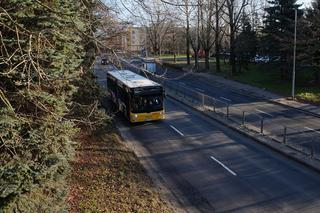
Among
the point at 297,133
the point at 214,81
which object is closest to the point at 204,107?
the point at 297,133

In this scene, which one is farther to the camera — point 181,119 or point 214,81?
point 214,81

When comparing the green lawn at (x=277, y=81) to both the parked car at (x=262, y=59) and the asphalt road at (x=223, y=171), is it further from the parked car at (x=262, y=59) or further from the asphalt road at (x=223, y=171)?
the asphalt road at (x=223, y=171)

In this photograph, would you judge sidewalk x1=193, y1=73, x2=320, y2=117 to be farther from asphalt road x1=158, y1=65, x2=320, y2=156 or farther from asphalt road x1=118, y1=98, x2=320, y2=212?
asphalt road x1=118, y1=98, x2=320, y2=212

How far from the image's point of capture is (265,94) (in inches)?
1396

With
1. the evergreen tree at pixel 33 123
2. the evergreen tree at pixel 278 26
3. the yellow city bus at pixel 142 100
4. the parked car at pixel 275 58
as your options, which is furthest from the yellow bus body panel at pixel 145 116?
the parked car at pixel 275 58

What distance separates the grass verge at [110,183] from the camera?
12.5 metres

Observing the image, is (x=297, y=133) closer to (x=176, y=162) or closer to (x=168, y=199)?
(x=176, y=162)

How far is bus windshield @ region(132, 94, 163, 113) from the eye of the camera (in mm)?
23688

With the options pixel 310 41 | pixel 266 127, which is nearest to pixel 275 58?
pixel 310 41

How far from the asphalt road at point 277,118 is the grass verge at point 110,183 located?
412 centimetres

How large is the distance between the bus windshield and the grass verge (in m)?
4.51

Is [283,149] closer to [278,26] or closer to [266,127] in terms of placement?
[266,127]

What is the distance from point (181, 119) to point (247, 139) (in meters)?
5.99

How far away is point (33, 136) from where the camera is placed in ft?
33.1
